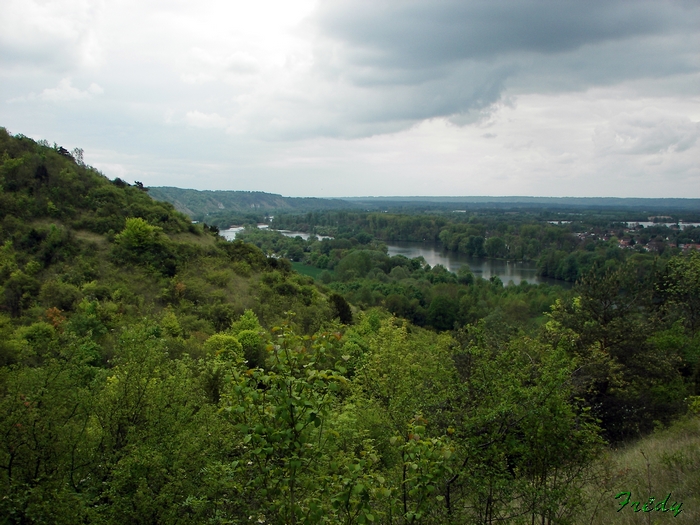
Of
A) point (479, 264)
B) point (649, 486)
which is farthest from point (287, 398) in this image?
point (479, 264)

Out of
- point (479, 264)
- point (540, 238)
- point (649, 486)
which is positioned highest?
point (649, 486)

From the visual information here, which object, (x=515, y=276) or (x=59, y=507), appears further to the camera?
(x=515, y=276)

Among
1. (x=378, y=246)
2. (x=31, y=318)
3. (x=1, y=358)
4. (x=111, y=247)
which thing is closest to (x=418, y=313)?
(x=111, y=247)

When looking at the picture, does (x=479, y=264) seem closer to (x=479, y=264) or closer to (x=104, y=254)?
(x=479, y=264)

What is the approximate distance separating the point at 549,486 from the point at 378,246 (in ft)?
326

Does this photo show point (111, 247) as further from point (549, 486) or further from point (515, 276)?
point (515, 276)

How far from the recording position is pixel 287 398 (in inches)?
130

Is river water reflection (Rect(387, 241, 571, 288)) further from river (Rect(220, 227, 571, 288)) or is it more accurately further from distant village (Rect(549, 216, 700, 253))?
distant village (Rect(549, 216, 700, 253))

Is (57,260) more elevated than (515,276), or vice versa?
(57,260)

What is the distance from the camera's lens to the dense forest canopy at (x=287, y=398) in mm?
3701

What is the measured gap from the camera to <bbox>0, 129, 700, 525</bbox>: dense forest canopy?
12.1 feet

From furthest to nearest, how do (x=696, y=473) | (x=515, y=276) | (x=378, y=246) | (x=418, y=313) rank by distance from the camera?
(x=378, y=246) < (x=515, y=276) < (x=418, y=313) < (x=696, y=473)

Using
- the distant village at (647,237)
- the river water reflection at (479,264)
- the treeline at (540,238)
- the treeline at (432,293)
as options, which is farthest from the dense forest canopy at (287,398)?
the distant village at (647,237)

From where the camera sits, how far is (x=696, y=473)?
20.4 feet
